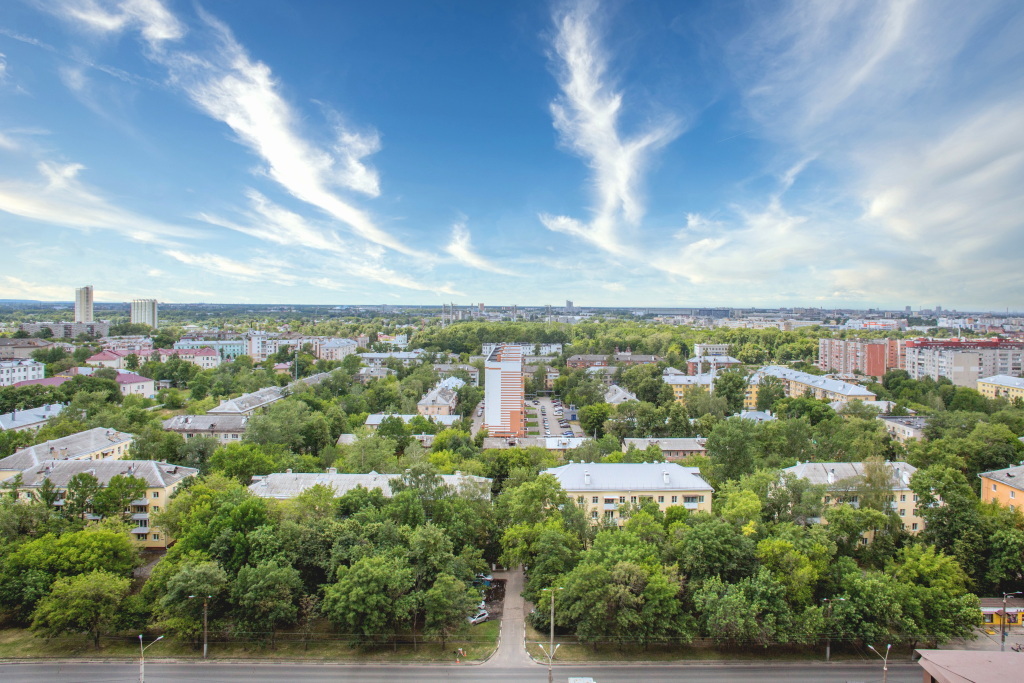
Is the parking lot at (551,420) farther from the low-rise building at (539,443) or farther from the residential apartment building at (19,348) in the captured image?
the residential apartment building at (19,348)

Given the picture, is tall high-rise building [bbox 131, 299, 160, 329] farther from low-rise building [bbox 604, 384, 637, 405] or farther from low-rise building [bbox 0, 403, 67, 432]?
low-rise building [bbox 604, 384, 637, 405]

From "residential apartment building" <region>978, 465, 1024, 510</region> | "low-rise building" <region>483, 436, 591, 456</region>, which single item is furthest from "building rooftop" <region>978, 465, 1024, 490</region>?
"low-rise building" <region>483, 436, 591, 456</region>

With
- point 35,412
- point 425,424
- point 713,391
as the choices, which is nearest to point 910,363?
point 713,391

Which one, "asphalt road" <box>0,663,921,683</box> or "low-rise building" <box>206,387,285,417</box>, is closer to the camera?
"asphalt road" <box>0,663,921,683</box>

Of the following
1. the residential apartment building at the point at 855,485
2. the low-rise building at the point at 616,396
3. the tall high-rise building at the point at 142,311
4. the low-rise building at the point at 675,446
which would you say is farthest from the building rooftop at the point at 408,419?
the tall high-rise building at the point at 142,311

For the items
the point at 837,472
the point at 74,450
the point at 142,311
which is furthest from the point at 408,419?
the point at 142,311

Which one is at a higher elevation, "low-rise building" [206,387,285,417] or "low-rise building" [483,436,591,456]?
"low-rise building" [206,387,285,417]
